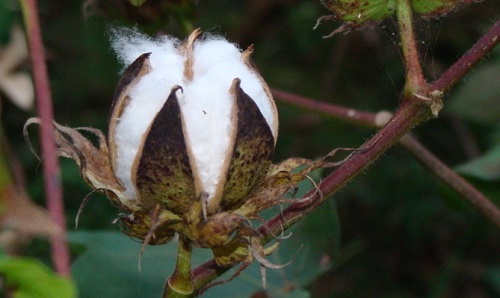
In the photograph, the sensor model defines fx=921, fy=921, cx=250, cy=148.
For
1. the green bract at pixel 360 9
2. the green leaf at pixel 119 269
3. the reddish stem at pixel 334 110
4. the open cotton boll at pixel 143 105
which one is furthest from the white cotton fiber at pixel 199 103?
the reddish stem at pixel 334 110

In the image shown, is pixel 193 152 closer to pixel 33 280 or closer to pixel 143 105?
pixel 143 105

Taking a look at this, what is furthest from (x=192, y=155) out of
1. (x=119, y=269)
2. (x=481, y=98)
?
(x=481, y=98)

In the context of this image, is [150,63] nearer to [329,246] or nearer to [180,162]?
[180,162]

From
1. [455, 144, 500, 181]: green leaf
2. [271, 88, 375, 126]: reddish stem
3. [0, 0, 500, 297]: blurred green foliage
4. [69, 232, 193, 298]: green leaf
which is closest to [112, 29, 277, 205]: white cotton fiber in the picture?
[69, 232, 193, 298]: green leaf

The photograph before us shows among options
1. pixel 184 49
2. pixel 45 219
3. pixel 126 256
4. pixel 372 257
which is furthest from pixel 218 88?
pixel 372 257

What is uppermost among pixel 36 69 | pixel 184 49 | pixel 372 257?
pixel 372 257

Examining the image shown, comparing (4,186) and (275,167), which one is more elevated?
(275,167)

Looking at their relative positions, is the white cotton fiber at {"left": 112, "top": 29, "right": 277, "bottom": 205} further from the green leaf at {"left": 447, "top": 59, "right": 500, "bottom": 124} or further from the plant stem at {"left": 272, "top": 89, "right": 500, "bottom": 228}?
the green leaf at {"left": 447, "top": 59, "right": 500, "bottom": 124}

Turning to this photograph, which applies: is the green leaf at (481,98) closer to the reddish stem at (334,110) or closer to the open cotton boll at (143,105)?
the reddish stem at (334,110)
